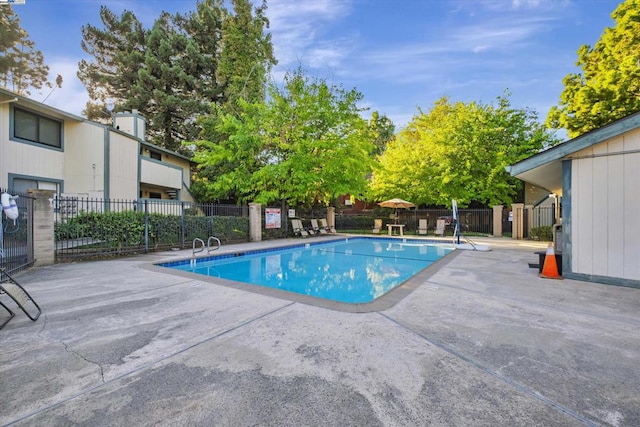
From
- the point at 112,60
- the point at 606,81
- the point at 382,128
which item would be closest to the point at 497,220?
the point at 606,81

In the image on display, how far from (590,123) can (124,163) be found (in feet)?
78.2

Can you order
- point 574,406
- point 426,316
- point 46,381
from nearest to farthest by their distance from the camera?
point 574,406, point 46,381, point 426,316

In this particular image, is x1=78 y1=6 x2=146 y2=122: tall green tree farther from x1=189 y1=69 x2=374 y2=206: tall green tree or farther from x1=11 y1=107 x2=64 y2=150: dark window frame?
x1=189 y1=69 x2=374 y2=206: tall green tree

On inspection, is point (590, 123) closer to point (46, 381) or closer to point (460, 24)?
point (460, 24)

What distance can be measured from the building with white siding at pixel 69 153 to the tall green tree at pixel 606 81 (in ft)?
75.5

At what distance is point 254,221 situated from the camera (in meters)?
14.1

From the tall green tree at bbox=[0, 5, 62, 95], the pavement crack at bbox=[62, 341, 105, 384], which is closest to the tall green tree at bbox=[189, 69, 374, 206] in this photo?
the pavement crack at bbox=[62, 341, 105, 384]

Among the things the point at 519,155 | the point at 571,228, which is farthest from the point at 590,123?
the point at 571,228

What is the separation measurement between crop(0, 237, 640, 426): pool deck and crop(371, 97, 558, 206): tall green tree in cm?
1488

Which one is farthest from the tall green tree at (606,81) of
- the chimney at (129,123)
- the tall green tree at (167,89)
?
the chimney at (129,123)

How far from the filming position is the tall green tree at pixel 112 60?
21.0 meters

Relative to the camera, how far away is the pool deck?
1.87 metres

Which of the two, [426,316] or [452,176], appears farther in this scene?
[452,176]

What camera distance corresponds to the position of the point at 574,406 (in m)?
1.94
